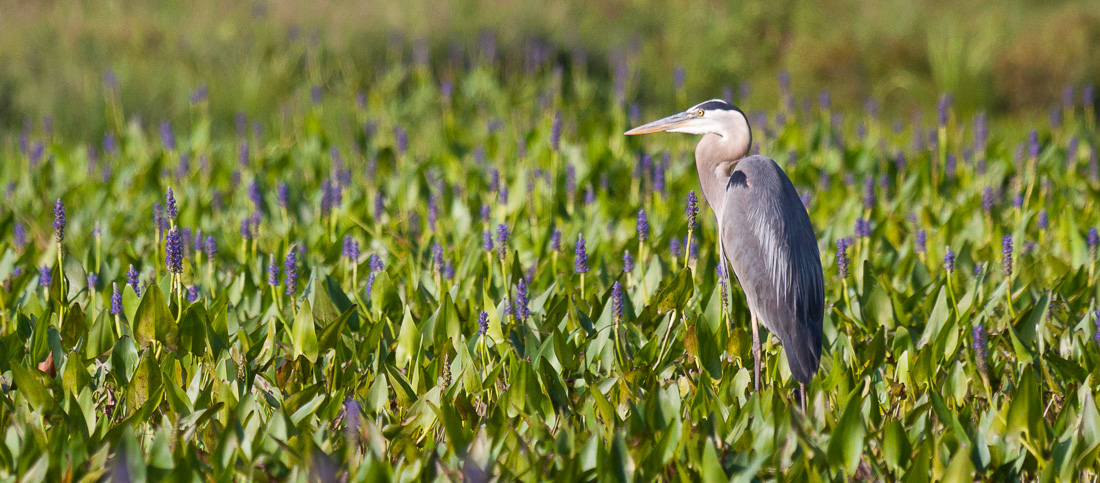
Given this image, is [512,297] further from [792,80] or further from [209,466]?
[792,80]

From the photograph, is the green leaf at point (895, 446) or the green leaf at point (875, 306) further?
the green leaf at point (875, 306)

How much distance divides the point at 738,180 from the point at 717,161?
0.86 feet

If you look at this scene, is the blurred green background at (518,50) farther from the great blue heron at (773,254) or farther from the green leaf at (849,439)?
the green leaf at (849,439)

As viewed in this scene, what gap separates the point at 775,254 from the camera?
3213mm

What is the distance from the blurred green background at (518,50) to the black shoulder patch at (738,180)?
3677mm

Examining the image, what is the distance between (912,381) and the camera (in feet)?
10.2

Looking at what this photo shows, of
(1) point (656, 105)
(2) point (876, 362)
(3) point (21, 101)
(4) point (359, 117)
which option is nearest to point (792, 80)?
(1) point (656, 105)

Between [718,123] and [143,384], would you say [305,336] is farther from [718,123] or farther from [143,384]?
[718,123]

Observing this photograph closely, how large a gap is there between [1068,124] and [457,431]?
6.31 m

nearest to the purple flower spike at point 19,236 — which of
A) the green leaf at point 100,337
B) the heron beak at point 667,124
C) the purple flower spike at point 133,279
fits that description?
the purple flower spike at point 133,279

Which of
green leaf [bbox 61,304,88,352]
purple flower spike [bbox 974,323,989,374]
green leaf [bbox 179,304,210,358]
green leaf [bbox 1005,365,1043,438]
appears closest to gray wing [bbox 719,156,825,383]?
purple flower spike [bbox 974,323,989,374]

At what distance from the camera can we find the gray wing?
10.3 ft

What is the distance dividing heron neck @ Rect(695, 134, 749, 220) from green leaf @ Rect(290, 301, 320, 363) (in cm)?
141

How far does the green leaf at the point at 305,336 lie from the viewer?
10.5 feet
